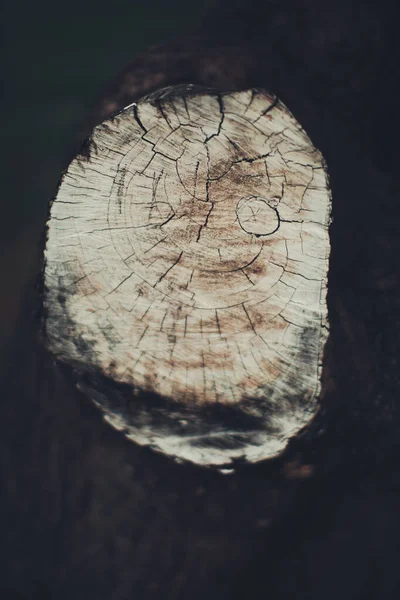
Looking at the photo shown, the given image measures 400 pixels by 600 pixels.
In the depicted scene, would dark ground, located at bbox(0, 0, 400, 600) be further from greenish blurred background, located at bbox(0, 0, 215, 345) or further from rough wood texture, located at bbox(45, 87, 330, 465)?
greenish blurred background, located at bbox(0, 0, 215, 345)

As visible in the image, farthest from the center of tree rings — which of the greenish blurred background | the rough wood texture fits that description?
the greenish blurred background

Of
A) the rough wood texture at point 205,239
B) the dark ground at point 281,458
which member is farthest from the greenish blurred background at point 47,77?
the rough wood texture at point 205,239

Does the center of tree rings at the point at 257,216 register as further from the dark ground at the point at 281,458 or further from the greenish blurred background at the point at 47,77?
the greenish blurred background at the point at 47,77

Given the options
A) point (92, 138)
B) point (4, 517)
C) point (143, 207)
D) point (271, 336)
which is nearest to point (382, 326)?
point (271, 336)

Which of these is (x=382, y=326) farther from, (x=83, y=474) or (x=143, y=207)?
(x=83, y=474)

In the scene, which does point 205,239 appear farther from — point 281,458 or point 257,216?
point 281,458
